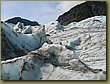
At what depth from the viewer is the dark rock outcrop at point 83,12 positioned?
2.70m

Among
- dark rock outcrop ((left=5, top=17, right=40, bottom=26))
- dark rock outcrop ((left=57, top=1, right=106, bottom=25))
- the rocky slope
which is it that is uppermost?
dark rock outcrop ((left=57, top=1, right=106, bottom=25))

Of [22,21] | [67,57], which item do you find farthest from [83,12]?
[22,21]

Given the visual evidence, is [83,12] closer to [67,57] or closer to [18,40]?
[67,57]

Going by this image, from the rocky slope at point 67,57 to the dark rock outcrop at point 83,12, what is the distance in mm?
40

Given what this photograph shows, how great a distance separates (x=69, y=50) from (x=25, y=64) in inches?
15.4

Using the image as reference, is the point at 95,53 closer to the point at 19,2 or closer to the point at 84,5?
the point at 84,5

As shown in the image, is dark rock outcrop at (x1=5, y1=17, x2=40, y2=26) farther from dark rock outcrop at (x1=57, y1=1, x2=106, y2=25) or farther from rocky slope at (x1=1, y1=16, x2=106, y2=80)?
dark rock outcrop at (x1=57, y1=1, x2=106, y2=25)

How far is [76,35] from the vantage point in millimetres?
2725

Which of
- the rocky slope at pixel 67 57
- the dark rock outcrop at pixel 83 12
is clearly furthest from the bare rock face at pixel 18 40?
the dark rock outcrop at pixel 83 12

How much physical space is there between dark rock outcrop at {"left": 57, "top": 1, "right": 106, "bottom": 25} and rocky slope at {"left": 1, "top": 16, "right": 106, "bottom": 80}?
1.6 inches

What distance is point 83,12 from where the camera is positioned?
2752 mm

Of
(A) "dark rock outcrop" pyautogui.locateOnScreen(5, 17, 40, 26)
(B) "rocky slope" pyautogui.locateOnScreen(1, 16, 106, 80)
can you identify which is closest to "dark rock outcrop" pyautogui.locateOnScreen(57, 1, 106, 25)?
(B) "rocky slope" pyautogui.locateOnScreen(1, 16, 106, 80)

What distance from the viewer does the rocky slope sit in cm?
265

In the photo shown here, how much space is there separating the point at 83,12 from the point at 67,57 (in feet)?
1.38
